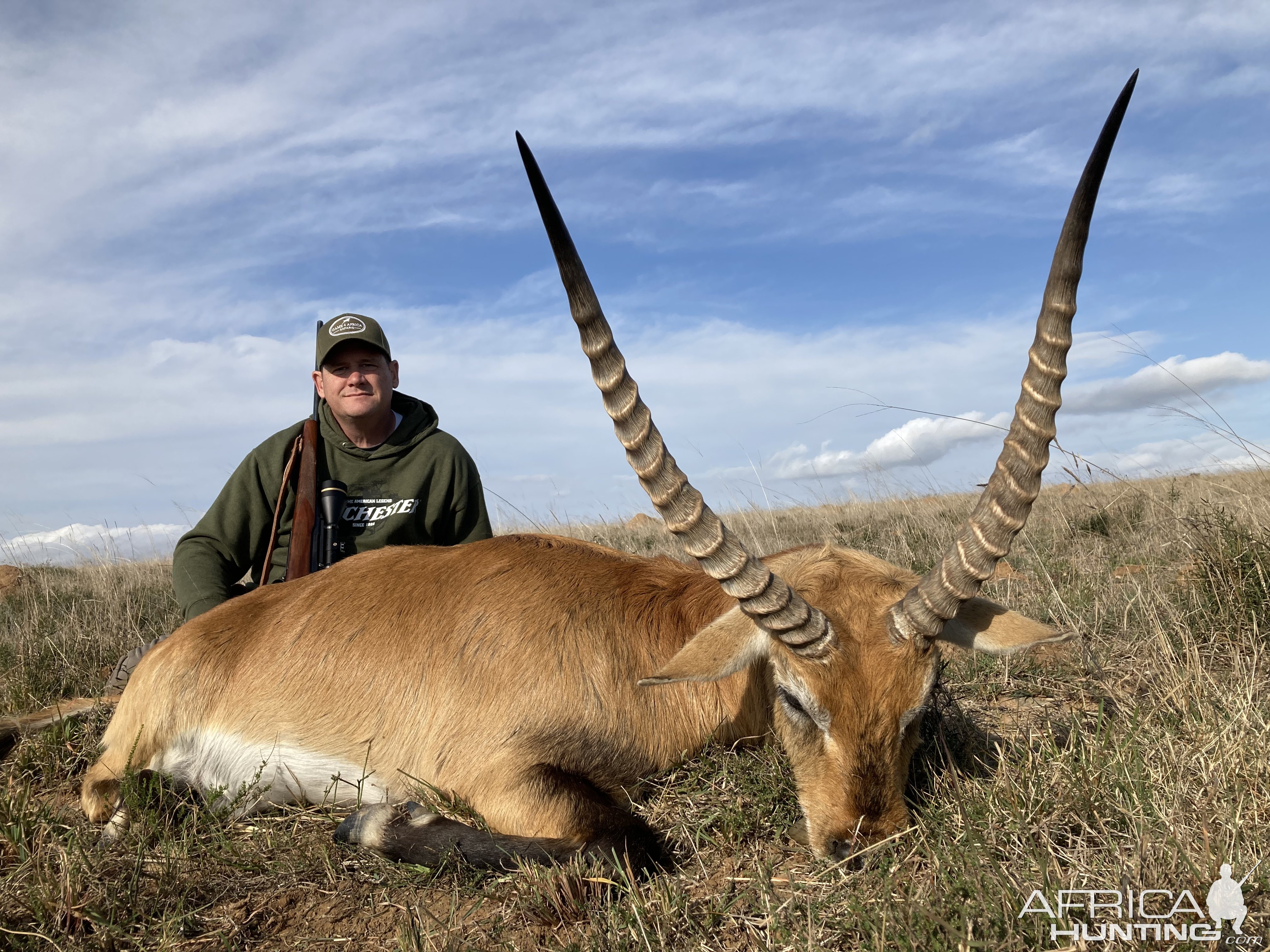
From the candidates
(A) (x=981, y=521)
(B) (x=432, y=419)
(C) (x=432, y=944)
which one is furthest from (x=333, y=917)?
(B) (x=432, y=419)

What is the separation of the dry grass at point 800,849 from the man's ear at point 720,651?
0.52 meters

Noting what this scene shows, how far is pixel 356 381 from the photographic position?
618cm

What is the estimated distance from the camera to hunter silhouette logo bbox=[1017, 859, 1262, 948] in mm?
2178

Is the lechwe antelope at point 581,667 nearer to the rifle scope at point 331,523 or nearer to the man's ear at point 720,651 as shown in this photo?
the man's ear at point 720,651

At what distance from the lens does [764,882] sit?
279cm

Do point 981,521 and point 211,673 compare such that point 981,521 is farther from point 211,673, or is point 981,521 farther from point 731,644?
point 211,673

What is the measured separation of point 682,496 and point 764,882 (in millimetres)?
1288

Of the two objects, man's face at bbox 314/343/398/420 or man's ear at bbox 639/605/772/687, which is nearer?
man's ear at bbox 639/605/772/687

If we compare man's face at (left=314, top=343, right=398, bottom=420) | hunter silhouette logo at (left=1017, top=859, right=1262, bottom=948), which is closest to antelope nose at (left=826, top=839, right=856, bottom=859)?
hunter silhouette logo at (left=1017, top=859, right=1262, bottom=948)

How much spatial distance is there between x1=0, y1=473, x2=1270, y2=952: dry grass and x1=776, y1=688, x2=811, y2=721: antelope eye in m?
0.37

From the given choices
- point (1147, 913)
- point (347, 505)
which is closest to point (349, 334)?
point (347, 505)

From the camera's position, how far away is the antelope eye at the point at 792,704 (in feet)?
10.6

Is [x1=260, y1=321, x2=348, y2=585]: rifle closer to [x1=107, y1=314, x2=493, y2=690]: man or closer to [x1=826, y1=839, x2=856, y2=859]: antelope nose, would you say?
[x1=107, y1=314, x2=493, y2=690]: man

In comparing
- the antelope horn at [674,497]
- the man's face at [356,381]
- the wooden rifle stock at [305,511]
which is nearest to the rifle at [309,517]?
the wooden rifle stock at [305,511]
